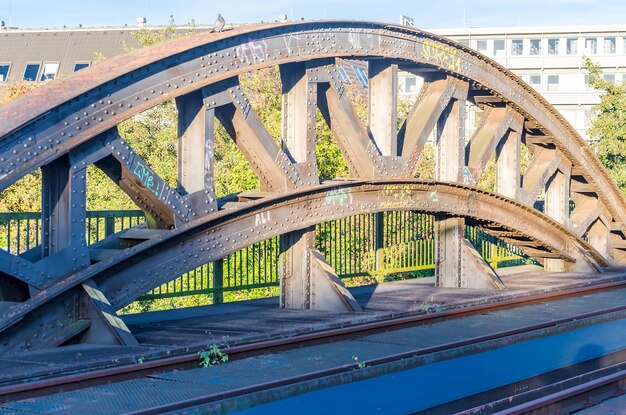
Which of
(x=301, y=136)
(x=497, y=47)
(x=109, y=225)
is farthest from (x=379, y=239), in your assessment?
(x=497, y=47)

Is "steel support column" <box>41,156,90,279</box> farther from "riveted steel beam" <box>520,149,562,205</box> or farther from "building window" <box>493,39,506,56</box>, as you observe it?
"building window" <box>493,39,506,56</box>

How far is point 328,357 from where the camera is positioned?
11.3 metres

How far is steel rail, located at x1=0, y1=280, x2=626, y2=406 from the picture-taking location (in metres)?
9.00

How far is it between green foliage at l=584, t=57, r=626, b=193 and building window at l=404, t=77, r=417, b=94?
2866 inches

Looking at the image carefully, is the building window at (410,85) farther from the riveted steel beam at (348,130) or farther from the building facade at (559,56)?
the riveted steel beam at (348,130)

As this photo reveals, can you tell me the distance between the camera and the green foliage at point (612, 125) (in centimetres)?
2997

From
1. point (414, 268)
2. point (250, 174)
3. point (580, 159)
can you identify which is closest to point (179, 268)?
point (250, 174)

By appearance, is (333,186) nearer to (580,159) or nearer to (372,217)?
(372,217)

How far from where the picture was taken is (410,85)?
10494 centimetres

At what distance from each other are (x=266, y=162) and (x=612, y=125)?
1917 cm

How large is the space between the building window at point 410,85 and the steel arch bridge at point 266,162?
8285 centimetres

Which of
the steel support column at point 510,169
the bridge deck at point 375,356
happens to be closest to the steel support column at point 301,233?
the bridge deck at point 375,356

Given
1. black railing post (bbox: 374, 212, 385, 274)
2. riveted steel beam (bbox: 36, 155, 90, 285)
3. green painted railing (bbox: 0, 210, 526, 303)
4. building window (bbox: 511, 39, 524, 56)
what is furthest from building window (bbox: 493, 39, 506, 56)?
riveted steel beam (bbox: 36, 155, 90, 285)

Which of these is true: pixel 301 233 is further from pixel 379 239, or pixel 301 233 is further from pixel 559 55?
pixel 559 55
